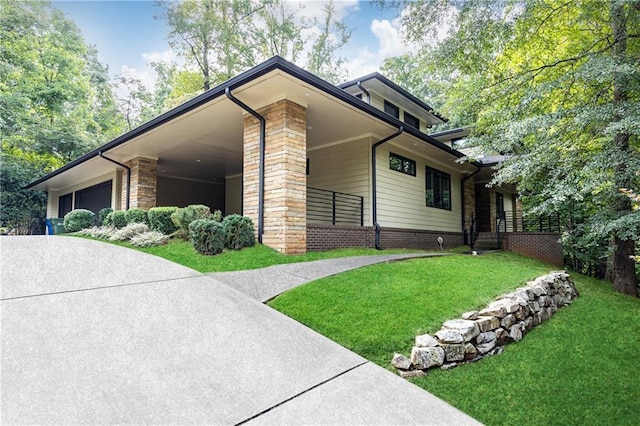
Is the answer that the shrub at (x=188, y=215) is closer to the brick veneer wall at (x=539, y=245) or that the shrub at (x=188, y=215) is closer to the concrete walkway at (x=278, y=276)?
the concrete walkway at (x=278, y=276)

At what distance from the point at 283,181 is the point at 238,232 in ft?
4.27

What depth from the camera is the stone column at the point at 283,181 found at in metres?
6.53

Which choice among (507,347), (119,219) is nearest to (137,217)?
(119,219)

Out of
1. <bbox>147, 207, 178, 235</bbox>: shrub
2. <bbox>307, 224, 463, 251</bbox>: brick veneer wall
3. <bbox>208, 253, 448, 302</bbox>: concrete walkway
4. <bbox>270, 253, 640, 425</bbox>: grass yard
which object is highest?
<bbox>147, 207, 178, 235</bbox>: shrub

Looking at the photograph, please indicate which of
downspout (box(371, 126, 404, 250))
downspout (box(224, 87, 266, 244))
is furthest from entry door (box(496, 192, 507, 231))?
downspout (box(224, 87, 266, 244))

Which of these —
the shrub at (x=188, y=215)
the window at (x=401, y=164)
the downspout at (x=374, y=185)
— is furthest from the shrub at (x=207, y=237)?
the window at (x=401, y=164)

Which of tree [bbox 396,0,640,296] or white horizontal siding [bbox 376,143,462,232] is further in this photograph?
white horizontal siding [bbox 376,143,462,232]

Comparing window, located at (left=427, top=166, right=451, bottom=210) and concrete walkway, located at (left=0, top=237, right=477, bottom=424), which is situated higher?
window, located at (left=427, top=166, right=451, bottom=210)

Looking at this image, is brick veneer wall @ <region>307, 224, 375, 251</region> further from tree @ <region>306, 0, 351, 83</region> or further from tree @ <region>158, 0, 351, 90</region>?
tree @ <region>306, 0, 351, 83</region>

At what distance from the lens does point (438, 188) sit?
1227cm

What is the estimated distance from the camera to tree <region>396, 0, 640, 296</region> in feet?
17.5

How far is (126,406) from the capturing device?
2.08m

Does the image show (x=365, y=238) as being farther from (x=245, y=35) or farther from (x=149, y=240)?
(x=245, y=35)

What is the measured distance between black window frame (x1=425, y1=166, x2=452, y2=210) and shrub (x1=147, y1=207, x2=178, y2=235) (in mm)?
7916
